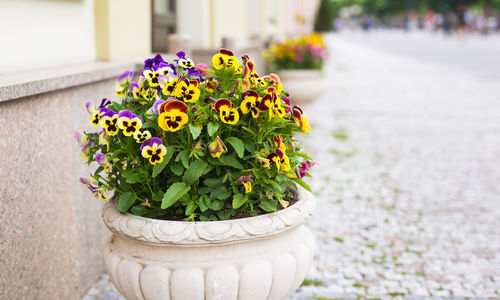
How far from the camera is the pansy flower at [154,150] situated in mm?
2168

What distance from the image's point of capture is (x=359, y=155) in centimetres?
727

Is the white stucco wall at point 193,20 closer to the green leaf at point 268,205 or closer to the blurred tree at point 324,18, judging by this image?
the green leaf at point 268,205

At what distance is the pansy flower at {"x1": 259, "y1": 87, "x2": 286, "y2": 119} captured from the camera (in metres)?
2.23

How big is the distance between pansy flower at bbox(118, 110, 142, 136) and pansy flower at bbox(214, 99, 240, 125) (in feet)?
0.95

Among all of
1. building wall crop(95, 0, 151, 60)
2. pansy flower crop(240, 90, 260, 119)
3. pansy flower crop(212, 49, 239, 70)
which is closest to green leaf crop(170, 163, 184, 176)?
pansy flower crop(240, 90, 260, 119)

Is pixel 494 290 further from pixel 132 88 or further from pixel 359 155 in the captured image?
pixel 359 155

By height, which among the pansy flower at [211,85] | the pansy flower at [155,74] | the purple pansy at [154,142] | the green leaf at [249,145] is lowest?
the green leaf at [249,145]

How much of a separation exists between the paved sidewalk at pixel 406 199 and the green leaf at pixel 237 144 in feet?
4.80

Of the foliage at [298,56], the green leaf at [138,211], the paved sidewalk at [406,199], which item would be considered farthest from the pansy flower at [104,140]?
the foliage at [298,56]

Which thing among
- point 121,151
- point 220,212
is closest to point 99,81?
point 121,151

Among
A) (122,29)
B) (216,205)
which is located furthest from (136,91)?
(122,29)

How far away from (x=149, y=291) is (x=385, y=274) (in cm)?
192

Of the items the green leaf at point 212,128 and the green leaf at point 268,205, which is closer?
the green leaf at point 212,128

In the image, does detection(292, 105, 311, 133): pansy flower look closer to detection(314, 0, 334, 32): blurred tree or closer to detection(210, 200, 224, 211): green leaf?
detection(210, 200, 224, 211): green leaf
